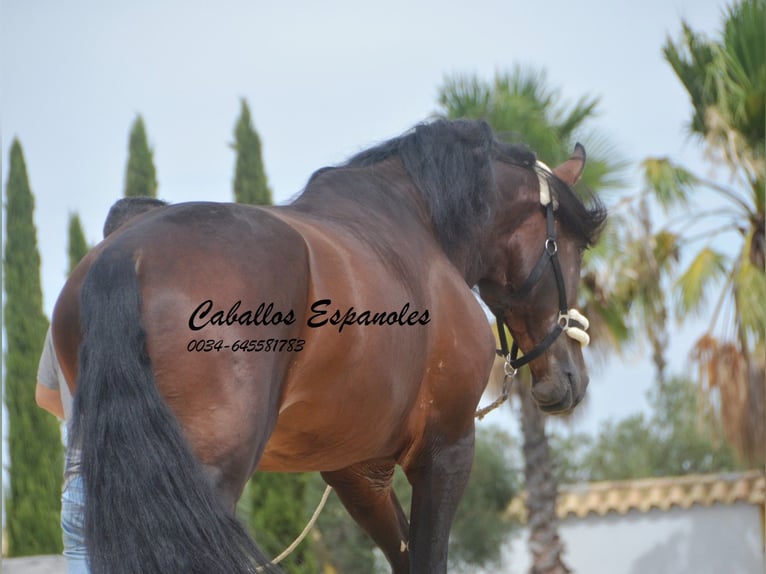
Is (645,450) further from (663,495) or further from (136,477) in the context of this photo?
(136,477)

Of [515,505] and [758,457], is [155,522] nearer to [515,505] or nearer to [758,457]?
[758,457]

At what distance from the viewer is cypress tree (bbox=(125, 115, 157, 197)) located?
11.6m

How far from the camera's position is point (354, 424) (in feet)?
9.19

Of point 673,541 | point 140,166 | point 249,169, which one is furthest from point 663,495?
point 140,166

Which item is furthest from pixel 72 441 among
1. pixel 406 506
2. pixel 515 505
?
pixel 515 505

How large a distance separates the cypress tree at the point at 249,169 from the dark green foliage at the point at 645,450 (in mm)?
13996

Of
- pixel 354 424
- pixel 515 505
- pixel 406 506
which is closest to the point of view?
pixel 354 424

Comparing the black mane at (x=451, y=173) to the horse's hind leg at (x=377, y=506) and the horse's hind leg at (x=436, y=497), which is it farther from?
the horse's hind leg at (x=377, y=506)

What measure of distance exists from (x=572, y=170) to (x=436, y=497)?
1.47m

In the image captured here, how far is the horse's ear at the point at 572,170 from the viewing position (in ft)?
12.9

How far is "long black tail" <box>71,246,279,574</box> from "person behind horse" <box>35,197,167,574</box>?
114 mm

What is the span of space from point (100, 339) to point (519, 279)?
6.34 ft

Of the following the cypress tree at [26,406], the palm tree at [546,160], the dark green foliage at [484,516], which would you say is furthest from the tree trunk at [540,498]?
the cypress tree at [26,406]

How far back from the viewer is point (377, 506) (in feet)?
12.3
